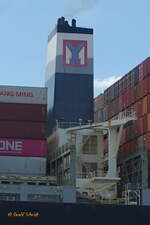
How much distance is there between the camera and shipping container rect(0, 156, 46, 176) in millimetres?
37906

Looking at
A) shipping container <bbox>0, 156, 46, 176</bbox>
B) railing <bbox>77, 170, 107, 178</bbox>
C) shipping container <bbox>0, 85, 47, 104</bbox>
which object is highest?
shipping container <bbox>0, 85, 47, 104</bbox>

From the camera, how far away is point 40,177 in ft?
120

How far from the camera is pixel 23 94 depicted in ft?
131

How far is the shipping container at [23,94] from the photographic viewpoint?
130ft

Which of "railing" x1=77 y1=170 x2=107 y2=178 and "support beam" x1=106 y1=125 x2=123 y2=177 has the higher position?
"support beam" x1=106 y1=125 x2=123 y2=177

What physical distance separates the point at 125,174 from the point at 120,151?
2984mm

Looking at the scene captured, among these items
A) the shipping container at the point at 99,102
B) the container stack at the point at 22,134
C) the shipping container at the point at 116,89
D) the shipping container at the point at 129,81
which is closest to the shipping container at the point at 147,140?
the shipping container at the point at 129,81

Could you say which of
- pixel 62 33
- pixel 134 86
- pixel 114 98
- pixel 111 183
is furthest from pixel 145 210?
pixel 62 33

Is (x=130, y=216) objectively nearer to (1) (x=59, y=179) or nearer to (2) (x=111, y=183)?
(2) (x=111, y=183)

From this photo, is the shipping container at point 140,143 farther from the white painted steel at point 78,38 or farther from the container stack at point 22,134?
the white painted steel at point 78,38

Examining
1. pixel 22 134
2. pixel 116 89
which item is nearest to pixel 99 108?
pixel 116 89

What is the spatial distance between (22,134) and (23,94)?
3059mm

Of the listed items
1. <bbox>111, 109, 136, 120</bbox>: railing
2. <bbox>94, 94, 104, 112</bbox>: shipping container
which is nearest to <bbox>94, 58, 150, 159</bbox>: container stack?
<bbox>111, 109, 136, 120</bbox>: railing

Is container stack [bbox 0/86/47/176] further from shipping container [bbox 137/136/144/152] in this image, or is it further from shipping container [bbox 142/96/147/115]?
shipping container [bbox 142/96/147/115]
